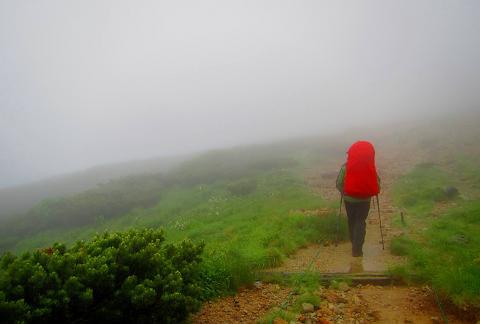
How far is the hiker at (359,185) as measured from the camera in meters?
8.55

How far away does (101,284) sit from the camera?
4.64 metres

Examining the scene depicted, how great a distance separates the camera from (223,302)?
6.46 metres

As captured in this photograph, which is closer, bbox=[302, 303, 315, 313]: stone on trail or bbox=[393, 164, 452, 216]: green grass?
bbox=[302, 303, 315, 313]: stone on trail

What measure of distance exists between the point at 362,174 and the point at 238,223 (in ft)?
21.9

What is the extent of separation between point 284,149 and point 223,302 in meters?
39.8

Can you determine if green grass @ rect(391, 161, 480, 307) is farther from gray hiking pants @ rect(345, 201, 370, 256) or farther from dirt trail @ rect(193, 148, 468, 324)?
gray hiking pants @ rect(345, 201, 370, 256)

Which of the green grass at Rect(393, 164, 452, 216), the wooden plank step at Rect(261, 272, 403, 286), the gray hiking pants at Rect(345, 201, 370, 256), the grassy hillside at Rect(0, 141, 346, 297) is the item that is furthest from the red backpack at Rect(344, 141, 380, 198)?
the green grass at Rect(393, 164, 452, 216)

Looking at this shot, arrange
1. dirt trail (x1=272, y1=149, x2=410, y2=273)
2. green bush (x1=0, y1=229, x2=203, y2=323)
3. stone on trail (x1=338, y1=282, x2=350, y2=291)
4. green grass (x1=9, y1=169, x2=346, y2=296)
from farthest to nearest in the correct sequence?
dirt trail (x1=272, y1=149, x2=410, y2=273)
green grass (x1=9, y1=169, x2=346, y2=296)
stone on trail (x1=338, y1=282, x2=350, y2=291)
green bush (x1=0, y1=229, x2=203, y2=323)

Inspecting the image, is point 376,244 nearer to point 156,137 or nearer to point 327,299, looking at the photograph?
point 327,299

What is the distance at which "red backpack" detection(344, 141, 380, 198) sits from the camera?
28.0 ft

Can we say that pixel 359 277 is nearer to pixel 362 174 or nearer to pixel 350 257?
pixel 350 257

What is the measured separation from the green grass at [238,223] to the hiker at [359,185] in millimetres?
1598

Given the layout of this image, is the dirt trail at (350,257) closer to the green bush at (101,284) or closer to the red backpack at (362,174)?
the red backpack at (362,174)

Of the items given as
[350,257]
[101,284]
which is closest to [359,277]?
[350,257]
